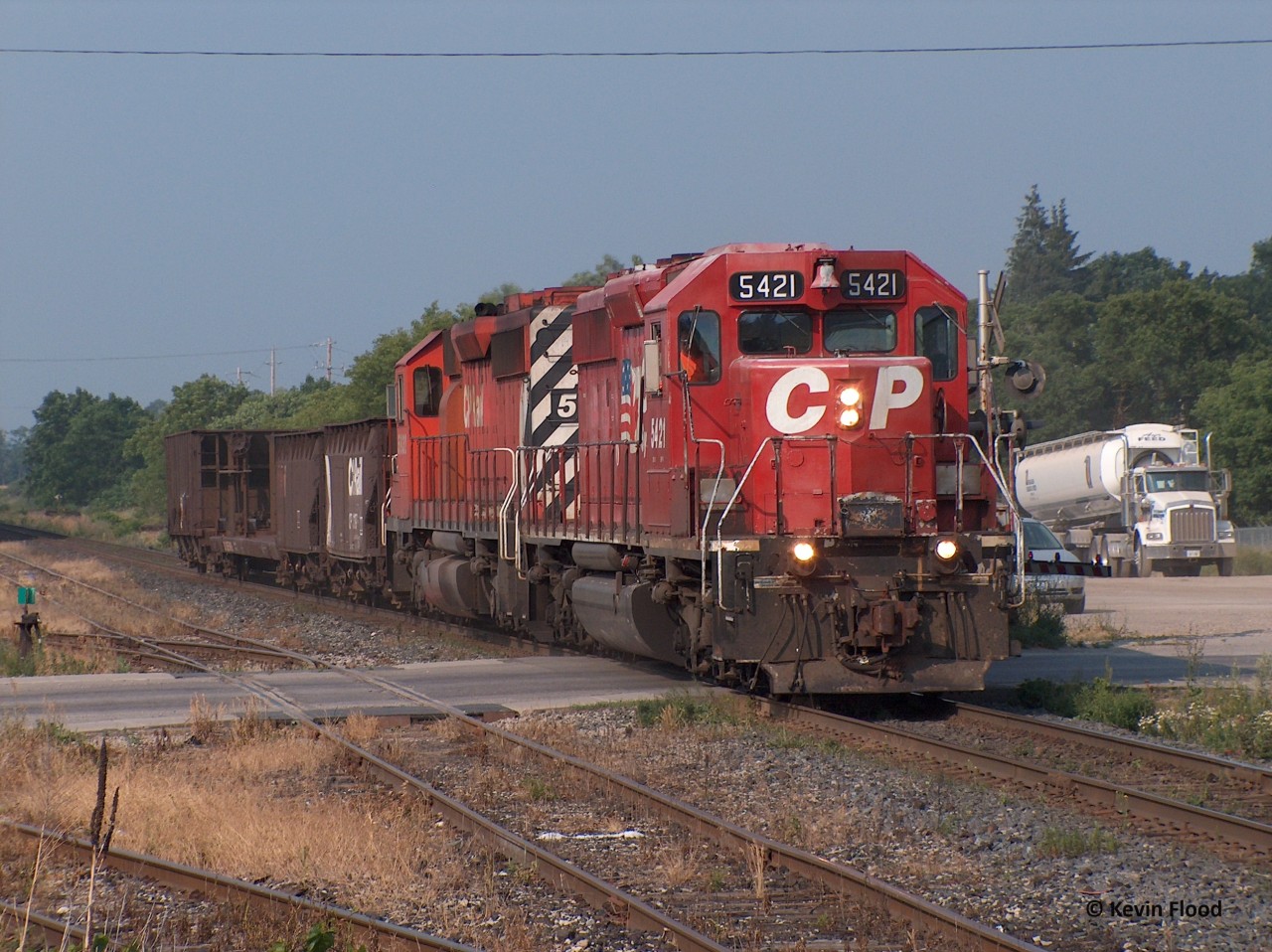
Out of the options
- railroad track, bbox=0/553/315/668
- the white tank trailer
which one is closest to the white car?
railroad track, bbox=0/553/315/668

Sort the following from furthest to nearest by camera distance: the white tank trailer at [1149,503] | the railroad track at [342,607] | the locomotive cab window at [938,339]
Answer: the white tank trailer at [1149,503] → the railroad track at [342,607] → the locomotive cab window at [938,339]

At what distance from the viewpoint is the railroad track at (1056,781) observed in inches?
316

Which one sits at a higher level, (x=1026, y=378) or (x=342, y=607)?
(x=1026, y=378)

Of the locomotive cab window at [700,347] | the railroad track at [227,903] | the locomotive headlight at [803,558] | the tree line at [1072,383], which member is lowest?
the railroad track at [227,903]

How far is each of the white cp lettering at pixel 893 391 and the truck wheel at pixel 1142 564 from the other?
97.8ft

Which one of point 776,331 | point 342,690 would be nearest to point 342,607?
point 342,690

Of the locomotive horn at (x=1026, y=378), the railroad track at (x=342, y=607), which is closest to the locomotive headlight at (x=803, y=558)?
the locomotive horn at (x=1026, y=378)

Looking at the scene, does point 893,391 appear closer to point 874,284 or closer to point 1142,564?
point 874,284

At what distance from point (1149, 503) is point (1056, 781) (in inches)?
1272

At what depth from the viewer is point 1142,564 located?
39.4 meters

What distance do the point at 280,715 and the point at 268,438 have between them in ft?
78.1

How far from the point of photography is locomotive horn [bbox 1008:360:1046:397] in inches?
488

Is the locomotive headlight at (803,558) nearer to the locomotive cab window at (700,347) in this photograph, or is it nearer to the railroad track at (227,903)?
the locomotive cab window at (700,347)

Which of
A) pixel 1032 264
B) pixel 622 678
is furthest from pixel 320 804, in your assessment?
pixel 1032 264
